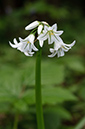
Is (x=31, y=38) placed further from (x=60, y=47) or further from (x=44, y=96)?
(x=44, y=96)

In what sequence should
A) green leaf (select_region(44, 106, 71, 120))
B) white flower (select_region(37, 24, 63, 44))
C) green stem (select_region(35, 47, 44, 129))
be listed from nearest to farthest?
1. white flower (select_region(37, 24, 63, 44))
2. green stem (select_region(35, 47, 44, 129))
3. green leaf (select_region(44, 106, 71, 120))

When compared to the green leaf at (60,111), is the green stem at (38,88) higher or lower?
lower

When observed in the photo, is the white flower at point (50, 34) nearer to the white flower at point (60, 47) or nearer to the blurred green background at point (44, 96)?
the white flower at point (60, 47)

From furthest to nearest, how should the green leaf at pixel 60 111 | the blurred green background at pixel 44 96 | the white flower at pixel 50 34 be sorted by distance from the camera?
the green leaf at pixel 60 111, the blurred green background at pixel 44 96, the white flower at pixel 50 34

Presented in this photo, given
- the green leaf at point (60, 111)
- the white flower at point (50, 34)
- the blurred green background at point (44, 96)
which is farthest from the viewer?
the green leaf at point (60, 111)

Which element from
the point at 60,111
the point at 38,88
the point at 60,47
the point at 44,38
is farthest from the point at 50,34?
the point at 60,111

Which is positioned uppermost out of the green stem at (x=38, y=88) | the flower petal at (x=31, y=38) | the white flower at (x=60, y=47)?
the flower petal at (x=31, y=38)

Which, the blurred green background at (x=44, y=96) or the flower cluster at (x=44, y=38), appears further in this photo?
the blurred green background at (x=44, y=96)

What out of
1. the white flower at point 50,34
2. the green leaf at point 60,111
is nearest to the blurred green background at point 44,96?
the green leaf at point 60,111

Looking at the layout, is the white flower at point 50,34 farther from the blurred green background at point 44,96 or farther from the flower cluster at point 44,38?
the blurred green background at point 44,96

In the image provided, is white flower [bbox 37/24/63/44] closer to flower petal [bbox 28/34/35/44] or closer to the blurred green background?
flower petal [bbox 28/34/35/44]

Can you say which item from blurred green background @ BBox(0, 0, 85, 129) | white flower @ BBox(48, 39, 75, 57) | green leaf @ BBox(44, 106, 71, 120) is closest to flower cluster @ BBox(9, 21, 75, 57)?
white flower @ BBox(48, 39, 75, 57)
